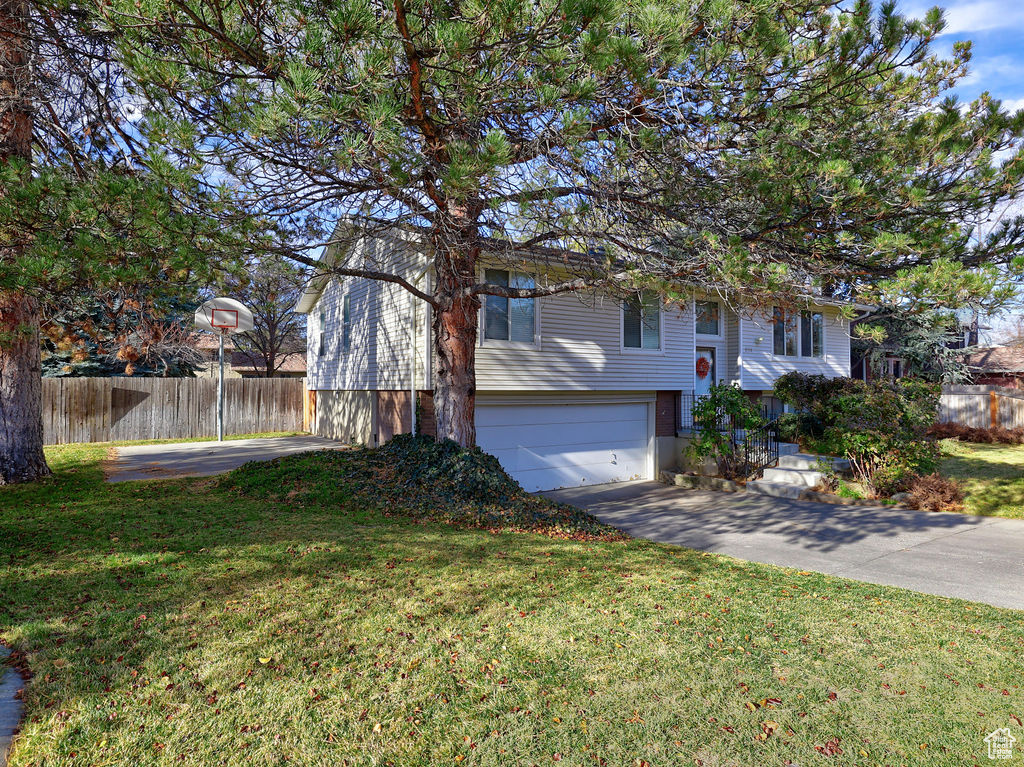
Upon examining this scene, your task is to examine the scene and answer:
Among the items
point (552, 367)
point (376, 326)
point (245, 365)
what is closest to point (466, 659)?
point (552, 367)

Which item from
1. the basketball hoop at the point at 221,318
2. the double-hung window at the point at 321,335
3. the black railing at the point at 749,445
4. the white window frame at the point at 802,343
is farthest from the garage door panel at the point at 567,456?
the basketball hoop at the point at 221,318

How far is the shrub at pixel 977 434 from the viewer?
60.2 ft

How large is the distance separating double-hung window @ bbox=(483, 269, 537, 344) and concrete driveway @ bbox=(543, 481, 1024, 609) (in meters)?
3.46

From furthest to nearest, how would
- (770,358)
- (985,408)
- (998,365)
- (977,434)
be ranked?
1. (998,365)
2. (985,408)
3. (977,434)
4. (770,358)

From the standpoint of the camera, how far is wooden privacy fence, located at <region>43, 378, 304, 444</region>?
15.9 metres

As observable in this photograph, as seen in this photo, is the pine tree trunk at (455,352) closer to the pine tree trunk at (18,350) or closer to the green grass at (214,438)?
the pine tree trunk at (18,350)

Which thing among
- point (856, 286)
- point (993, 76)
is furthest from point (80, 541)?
point (993, 76)

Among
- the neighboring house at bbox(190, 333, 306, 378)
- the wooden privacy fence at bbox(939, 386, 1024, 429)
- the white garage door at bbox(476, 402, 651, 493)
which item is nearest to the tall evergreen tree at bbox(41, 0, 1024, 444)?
the white garage door at bbox(476, 402, 651, 493)

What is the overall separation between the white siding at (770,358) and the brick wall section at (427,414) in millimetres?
9029

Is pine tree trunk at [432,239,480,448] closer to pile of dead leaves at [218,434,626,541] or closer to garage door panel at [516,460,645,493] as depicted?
pile of dead leaves at [218,434,626,541]

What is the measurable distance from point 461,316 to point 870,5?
6252 millimetres

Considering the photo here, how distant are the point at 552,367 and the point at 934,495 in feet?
23.9

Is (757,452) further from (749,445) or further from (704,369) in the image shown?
(704,369)

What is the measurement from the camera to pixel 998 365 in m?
29.0
